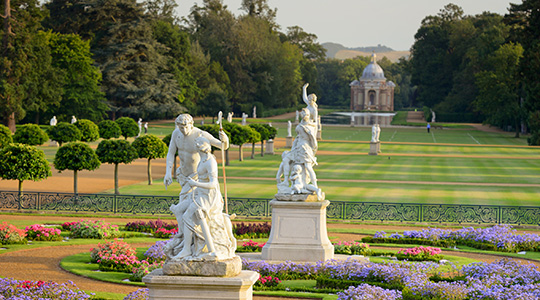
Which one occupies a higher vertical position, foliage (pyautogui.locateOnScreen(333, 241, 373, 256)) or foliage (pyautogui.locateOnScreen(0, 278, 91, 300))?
foliage (pyautogui.locateOnScreen(0, 278, 91, 300))

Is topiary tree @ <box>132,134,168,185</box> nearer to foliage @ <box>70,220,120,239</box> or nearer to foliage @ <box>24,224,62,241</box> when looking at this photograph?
foliage @ <box>70,220,120,239</box>

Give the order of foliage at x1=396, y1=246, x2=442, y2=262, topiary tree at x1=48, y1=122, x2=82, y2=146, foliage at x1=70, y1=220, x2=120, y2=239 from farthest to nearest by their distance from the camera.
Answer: topiary tree at x1=48, y1=122, x2=82, y2=146
foliage at x1=70, y1=220, x2=120, y2=239
foliage at x1=396, y1=246, x2=442, y2=262

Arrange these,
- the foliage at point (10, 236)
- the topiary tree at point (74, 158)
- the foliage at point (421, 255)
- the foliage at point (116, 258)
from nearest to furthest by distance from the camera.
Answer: the foliage at point (116, 258) → the foliage at point (421, 255) → the foliage at point (10, 236) → the topiary tree at point (74, 158)

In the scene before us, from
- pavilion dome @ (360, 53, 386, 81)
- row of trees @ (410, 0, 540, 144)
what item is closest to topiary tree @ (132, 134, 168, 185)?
row of trees @ (410, 0, 540, 144)

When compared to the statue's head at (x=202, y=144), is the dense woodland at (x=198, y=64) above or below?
above

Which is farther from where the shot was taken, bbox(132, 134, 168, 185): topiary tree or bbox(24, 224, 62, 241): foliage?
bbox(132, 134, 168, 185): topiary tree

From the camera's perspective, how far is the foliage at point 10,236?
806 inches

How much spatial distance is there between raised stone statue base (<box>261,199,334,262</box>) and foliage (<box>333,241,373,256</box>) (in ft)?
5.97

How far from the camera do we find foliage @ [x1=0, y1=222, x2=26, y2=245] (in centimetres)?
2048

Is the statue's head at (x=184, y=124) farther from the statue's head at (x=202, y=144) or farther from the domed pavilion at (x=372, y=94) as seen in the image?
the domed pavilion at (x=372, y=94)

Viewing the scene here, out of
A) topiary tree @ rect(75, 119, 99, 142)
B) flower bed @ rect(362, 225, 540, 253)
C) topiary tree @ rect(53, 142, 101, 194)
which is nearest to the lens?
flower bed @ rect(362, 225, 540, 253)

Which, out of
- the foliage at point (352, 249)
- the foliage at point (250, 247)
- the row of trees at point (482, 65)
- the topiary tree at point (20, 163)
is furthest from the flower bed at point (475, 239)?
the row of trees at point (482, 65)

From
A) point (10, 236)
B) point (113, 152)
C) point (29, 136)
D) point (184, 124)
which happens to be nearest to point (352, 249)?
point (10, 236)

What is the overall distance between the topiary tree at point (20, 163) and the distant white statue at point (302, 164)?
13.3 m
